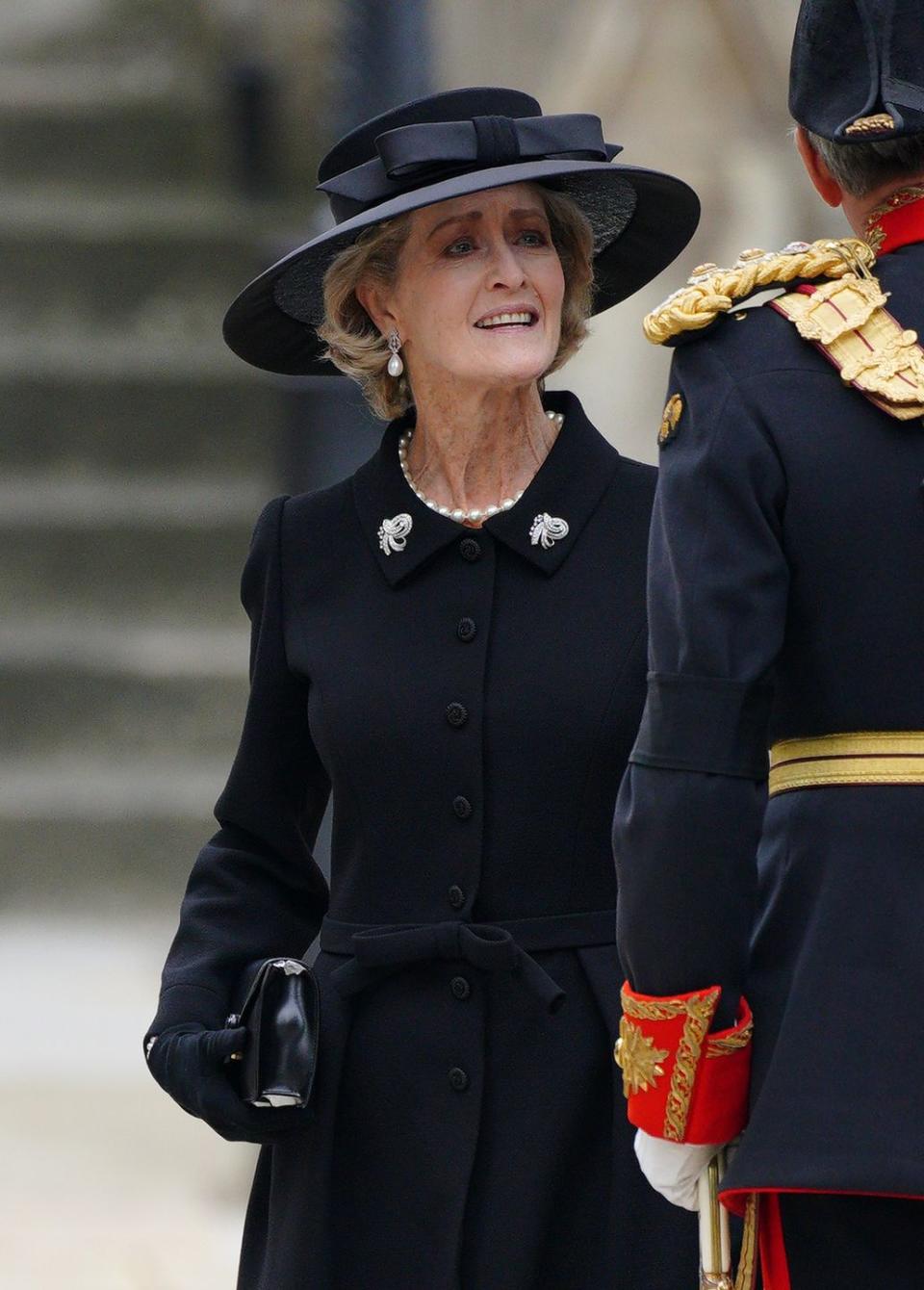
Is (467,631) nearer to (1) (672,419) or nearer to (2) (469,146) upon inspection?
(2) (469,146)

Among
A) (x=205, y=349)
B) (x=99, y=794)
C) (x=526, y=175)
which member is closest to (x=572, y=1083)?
(x=526, y=175)

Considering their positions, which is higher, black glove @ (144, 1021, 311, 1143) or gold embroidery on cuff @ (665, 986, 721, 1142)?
gold embroidery on cuff @ (665, 986, 721, 1142)

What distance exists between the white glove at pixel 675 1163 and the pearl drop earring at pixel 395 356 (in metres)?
1.12

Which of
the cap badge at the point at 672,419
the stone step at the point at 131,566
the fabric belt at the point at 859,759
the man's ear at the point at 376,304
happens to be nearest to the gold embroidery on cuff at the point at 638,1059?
the fabric belt at the point at 859,759

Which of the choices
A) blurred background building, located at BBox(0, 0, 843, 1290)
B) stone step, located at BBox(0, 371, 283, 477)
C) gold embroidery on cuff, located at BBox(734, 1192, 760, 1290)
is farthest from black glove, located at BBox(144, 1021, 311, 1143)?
stone step, located at BBox(0, 371, 283, 477)

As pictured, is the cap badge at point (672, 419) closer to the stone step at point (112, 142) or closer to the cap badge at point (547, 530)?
the cap badge at point (547, 530)

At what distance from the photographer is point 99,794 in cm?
841

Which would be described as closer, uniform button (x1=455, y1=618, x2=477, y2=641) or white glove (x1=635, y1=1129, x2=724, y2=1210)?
white glove (x1=635, y1=1129, x2=724, y2=1210)

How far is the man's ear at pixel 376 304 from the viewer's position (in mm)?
3152

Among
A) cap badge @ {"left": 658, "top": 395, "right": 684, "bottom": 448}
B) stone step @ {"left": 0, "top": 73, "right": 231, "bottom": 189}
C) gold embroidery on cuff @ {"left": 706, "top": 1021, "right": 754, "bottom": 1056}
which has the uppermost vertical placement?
stone step @ {"left": 0, "top": 73, "right": 231, "bottom": 189}

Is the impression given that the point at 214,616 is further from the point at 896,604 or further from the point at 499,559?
the point at 896,604

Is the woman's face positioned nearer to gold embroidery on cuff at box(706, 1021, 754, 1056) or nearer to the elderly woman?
the elderly woman

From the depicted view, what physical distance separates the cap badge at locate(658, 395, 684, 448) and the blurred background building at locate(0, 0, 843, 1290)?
448cm

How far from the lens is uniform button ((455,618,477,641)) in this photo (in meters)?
2.94
